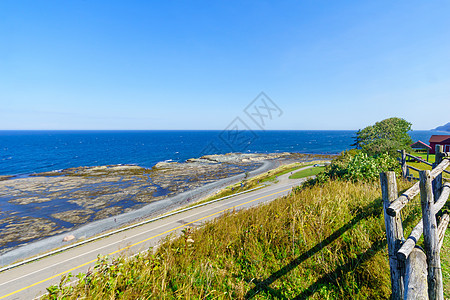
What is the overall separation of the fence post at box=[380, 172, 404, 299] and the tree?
98.3ft

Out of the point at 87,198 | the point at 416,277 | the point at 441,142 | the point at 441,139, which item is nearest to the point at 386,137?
the point at 441,142

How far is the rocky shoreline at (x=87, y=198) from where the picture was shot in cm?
2205

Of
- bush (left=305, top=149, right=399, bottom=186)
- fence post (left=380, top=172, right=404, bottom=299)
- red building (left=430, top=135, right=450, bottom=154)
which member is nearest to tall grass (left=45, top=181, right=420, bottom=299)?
fence post (left=380, top=172, right=404, bottom=299)

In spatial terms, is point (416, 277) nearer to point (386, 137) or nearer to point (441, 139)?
point (386, 137)

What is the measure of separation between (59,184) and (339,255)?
5059cm

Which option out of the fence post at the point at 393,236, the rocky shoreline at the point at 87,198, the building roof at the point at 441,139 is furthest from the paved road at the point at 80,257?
the building roof at the point at 441,139

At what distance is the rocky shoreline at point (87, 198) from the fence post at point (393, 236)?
23.8 metres

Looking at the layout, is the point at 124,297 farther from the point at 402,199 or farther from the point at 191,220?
the point at 191,220

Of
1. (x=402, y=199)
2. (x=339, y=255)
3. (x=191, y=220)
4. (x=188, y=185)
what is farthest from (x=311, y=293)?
(x=188, y=185)

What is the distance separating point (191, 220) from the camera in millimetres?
16875

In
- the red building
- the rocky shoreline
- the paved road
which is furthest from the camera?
the red building

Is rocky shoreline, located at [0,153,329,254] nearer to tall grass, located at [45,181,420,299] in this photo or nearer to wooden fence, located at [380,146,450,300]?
tall grass, located at [45,181,420,299]

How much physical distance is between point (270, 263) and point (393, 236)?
2647 millimetres

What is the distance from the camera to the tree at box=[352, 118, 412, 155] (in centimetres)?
2825
